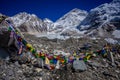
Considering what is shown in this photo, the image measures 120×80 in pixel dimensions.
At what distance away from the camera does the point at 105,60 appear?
8.93 meters

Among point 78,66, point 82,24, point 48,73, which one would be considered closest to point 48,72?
point 48,73

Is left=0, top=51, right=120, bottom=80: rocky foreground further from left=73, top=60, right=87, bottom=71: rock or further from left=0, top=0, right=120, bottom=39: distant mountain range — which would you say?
left=0, top=0, right=120, bottom=39: distant mountain range

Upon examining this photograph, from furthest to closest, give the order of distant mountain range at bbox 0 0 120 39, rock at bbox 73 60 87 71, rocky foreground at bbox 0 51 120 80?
1. distant mountain range at bbox 0 0 120 39
2. rock at bbox 73 60 87 71
3. rocky foreground at bbox 0 51 120 80

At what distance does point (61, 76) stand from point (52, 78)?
20.8 inches

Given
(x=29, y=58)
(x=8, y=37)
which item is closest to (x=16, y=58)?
(x=29, y=58)

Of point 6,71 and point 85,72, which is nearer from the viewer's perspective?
point 6,71

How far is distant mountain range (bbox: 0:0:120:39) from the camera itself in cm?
3756

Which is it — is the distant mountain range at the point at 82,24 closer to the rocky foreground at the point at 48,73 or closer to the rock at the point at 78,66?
the rocky foreground at the point at 48,73

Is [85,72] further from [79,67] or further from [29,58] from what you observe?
[29,58]

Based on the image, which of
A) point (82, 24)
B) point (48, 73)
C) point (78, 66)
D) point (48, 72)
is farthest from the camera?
point (82, 24)

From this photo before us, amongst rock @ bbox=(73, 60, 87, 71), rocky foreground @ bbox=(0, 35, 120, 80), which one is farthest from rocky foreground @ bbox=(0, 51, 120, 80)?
rock @ bbox=(73, 60, 87, 71)

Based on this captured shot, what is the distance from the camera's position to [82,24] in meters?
69.1

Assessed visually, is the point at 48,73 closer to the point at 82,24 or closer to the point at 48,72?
the point at 48,72

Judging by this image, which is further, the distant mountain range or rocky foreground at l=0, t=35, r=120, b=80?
the distant mountain range
